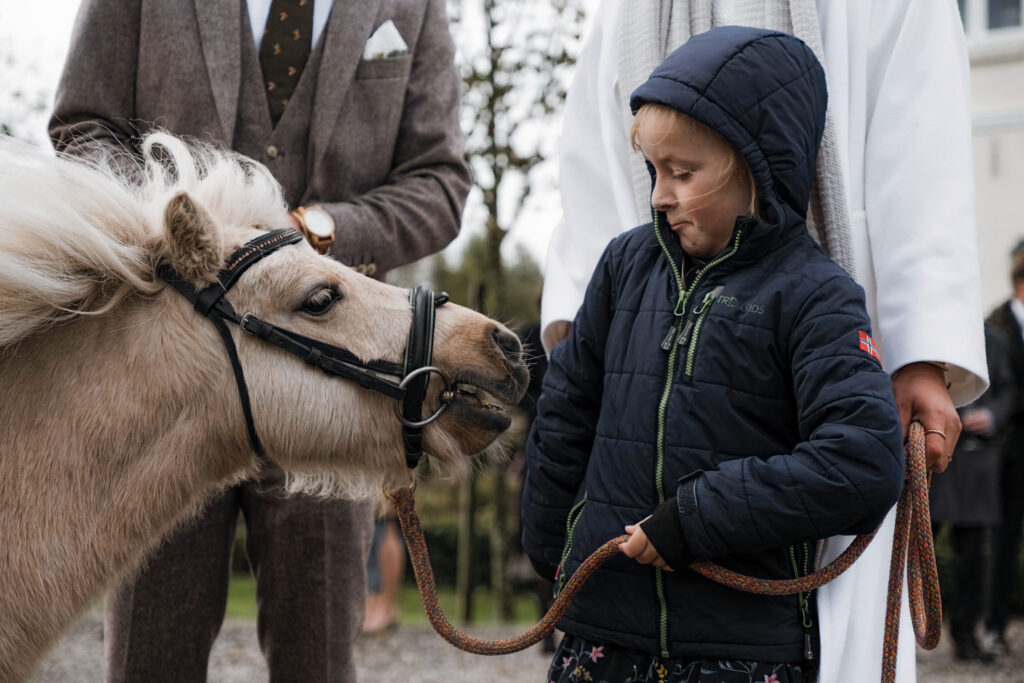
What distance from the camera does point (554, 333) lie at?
8.73 feet

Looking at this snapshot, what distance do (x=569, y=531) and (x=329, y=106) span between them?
145 centimetres

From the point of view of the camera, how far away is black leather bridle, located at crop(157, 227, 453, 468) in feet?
7.15

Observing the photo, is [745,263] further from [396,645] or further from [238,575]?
[238,575]

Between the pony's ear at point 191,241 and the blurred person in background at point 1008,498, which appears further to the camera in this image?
the blurred person in background at point 1008,498

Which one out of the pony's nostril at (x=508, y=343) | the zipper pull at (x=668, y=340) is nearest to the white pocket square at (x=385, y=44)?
the pony's nostril at (x=508, y=343)

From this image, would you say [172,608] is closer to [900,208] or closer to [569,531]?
[569,531]

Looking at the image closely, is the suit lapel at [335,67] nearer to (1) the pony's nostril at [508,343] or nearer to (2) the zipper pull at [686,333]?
(1) the pony's nostril at [508,343]

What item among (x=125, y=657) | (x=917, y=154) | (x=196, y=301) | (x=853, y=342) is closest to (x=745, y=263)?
(x=853, y=342)

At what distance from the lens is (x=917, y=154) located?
222cm

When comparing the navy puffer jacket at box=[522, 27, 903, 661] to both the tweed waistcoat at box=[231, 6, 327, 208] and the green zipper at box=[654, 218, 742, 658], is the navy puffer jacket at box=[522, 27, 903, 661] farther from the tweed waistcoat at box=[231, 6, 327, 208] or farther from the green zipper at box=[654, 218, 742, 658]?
the tweed waistcoat at box=[231, 6, 327, 208]

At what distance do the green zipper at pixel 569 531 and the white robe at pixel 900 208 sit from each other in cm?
52

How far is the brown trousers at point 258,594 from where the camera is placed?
2.77m

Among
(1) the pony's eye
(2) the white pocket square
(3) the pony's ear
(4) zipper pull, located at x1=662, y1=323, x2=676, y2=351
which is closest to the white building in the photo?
(2) the white pocket square

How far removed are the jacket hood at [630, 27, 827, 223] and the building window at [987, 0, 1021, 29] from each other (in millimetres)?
18662
